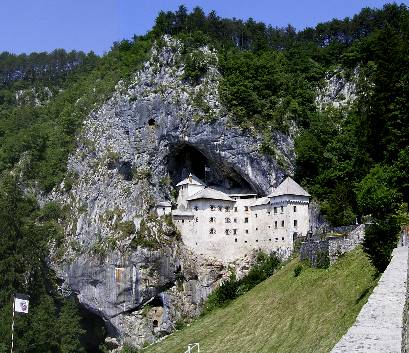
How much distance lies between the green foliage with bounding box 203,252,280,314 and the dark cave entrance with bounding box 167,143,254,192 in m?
10.0

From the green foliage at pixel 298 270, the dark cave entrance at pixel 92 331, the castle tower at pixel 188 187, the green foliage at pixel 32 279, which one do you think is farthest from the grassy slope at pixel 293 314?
the dark cave entrance at pixel 92 331

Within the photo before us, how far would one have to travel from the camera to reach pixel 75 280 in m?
64.1

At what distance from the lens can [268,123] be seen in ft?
212

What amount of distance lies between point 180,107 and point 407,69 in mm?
26479

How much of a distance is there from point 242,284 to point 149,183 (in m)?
16.8

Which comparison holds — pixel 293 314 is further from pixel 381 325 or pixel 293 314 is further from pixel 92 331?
pixel 92 331

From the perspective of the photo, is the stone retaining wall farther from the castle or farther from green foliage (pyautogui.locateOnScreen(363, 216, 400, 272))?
the castle

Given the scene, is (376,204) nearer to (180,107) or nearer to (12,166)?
(180,107)

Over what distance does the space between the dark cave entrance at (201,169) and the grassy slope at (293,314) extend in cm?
1901

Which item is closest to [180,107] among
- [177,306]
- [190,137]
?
[190,137]

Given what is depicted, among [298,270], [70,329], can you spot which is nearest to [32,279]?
[70,329]

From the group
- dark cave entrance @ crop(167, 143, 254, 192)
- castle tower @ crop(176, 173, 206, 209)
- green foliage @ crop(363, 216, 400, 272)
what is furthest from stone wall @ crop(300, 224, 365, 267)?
castle tower @ crop(176, 173, 206, 209)

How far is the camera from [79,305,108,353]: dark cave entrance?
2643 inches

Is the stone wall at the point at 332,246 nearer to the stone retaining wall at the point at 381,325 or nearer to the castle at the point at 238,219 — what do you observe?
the castle at the point at 238,219
